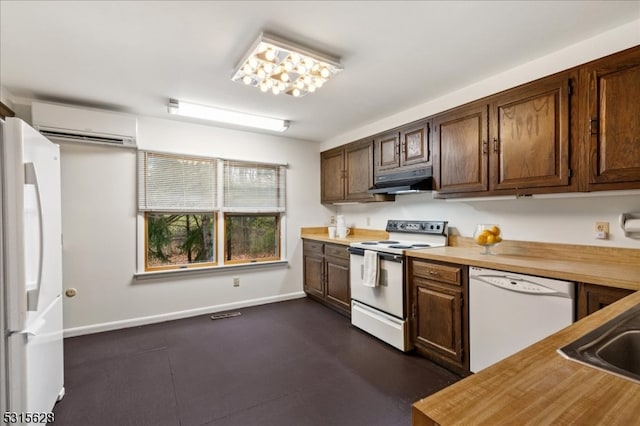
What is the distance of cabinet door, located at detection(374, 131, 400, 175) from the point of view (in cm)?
326

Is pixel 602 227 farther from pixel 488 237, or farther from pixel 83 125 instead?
pixel 83 125

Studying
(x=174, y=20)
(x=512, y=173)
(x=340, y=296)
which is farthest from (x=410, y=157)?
(x=174, y=20)

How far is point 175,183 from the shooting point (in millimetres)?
3523

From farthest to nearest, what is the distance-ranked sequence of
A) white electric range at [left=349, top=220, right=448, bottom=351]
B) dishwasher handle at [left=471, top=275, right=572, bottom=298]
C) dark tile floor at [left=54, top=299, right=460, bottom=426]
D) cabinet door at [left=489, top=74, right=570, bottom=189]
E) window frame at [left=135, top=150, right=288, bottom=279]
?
window frame at [left=135, top=150, right=288, bottom=279]
white electric range at [left=349, top=220, right=448, bottom=351]
cabinet door at [left=489, top=74, right=570, bottom=189]
dark tile floor at [left=54, top=299, right=460, bottom=426]
dishwasher handle at [left=471, top=275, right=572, bottom=298]

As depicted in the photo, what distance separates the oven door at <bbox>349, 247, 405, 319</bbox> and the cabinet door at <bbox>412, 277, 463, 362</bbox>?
0.14 meters

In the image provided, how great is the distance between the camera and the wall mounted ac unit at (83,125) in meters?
2.75

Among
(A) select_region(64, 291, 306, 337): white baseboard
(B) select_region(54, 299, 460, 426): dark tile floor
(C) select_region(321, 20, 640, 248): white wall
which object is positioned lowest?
(B) select_region(54, 299, 460, 426): dark tile floor

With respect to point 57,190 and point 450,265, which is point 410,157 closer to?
point 450,265

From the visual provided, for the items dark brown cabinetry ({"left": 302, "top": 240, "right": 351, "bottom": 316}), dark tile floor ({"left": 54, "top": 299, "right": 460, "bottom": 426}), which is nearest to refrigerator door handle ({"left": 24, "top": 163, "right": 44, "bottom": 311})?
dark tile floor ({"left": 54, "top": 299, "right": 460, "bottom": 426})

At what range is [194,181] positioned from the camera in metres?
3.64

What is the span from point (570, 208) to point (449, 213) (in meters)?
1.01

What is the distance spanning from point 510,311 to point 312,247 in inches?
103

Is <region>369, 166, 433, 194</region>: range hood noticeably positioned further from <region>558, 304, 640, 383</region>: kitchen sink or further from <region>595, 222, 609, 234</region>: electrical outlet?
<region>558, 304, 640, 383</region>: kitchen sink

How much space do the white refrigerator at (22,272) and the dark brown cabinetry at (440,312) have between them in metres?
2.53
